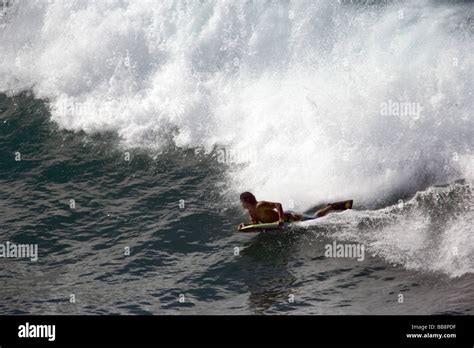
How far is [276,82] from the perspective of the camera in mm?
20000

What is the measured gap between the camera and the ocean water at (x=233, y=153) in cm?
1422

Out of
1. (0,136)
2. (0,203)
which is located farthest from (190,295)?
(0,136)

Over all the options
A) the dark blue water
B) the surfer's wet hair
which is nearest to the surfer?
the surfer's wet hair

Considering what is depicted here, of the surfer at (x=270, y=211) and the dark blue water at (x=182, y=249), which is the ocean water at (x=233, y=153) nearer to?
the dark blue water at (x=182, y=249)

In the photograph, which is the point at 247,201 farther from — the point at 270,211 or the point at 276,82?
the point at 276,82

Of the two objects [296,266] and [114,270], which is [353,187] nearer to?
[296,266]

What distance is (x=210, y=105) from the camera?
20.1 meters

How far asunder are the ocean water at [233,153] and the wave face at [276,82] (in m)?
0.04

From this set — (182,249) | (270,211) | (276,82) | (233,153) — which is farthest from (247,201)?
(276,82)

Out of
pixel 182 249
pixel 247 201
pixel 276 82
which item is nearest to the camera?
pixel 247 201

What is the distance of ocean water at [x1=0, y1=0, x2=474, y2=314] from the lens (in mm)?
14219

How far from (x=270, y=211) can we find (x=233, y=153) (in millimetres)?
3397

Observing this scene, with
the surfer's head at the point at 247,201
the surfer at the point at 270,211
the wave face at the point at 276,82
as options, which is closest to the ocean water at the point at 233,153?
the wave face at the point at 276,82
